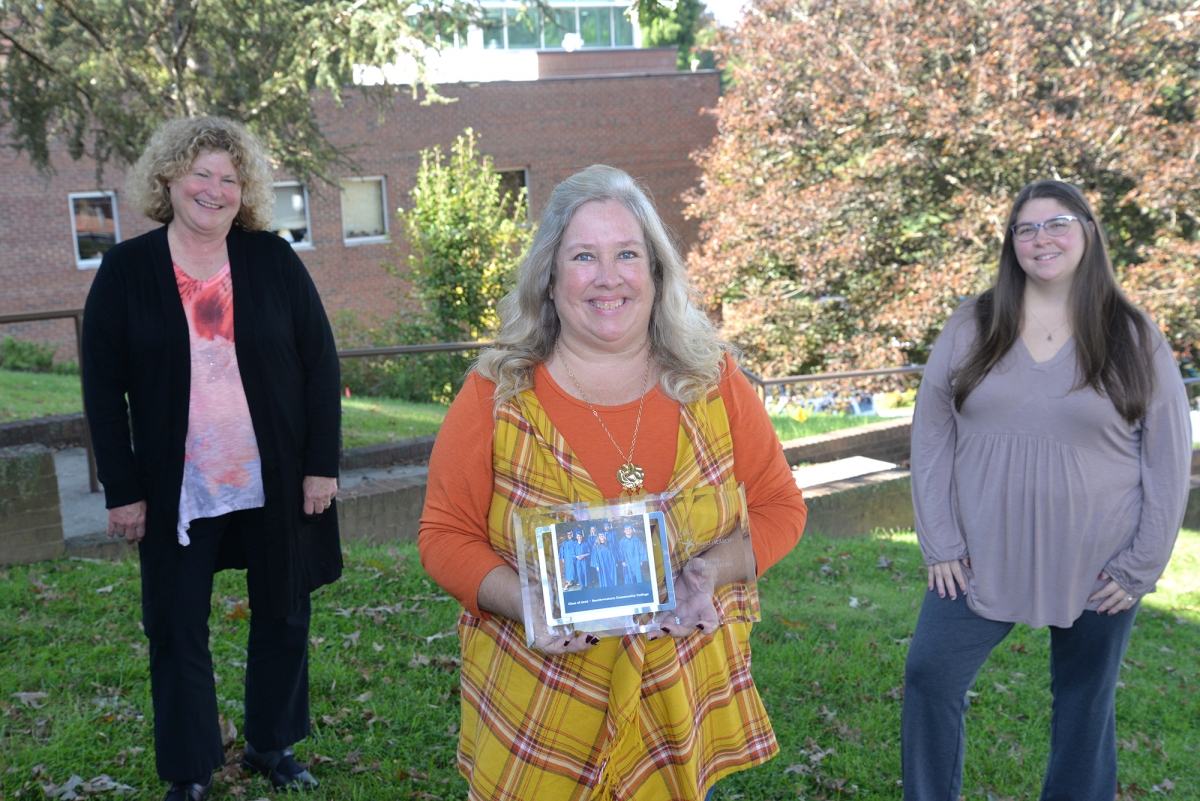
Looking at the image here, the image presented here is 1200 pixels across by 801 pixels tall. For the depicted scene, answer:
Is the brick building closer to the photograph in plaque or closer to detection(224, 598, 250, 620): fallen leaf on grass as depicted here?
detection(224, 598, 250, 620): fallen leaf on grass

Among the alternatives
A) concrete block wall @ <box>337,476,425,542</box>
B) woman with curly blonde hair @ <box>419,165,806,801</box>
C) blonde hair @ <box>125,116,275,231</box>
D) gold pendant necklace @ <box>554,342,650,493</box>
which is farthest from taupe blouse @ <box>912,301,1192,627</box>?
concrete block wall @ <box>337,476,425,542</box>

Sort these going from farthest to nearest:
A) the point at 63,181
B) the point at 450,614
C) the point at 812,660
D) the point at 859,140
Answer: the point at 63,181 → the point at 859,140 → the point at 450,614 → the point at 812,660

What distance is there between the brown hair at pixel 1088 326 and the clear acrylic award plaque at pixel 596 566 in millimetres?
1577

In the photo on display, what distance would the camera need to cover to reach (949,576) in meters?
3.15

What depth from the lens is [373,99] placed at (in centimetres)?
1167

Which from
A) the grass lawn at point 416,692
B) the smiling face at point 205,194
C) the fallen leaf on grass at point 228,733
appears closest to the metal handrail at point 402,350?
the grass lawn at point 416,692

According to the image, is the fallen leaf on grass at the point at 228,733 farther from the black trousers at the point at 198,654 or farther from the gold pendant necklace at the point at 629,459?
the gold pendant necklace at the point at 629,459

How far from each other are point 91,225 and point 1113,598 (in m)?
23.2

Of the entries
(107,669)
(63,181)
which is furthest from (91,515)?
(63,181)

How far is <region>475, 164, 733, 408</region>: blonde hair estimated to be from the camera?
7.75 feet

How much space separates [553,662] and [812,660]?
296 cm

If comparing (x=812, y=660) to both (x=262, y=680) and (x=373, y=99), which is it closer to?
(x=262, y=680)

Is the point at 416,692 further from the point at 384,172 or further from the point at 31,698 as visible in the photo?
the point at 384,172

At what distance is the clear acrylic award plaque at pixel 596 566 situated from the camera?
1.97m
